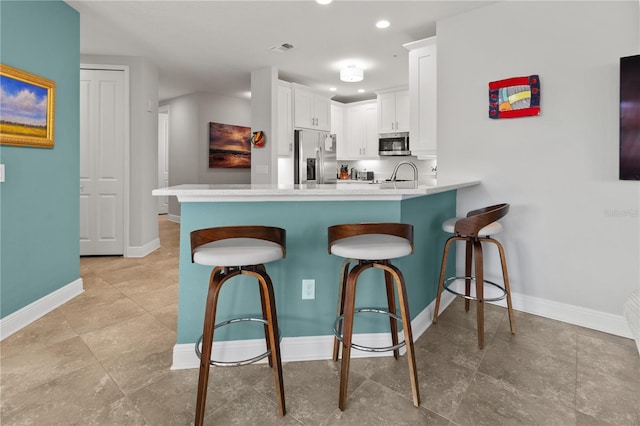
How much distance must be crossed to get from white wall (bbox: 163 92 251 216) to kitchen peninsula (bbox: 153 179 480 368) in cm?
496

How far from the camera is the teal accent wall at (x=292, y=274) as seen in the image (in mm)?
1922

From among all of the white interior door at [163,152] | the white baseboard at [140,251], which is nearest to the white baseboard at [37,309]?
the white baseboard at [140,251]

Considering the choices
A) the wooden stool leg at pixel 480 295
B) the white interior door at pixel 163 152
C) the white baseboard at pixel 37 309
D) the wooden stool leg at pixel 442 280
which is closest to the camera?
the wooden stool leg at pixel 480 295

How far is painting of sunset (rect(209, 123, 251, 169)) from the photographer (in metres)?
6.70

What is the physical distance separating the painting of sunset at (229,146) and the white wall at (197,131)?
0.31 ft

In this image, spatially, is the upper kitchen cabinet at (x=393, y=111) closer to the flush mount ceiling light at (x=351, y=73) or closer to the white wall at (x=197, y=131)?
the flush mount ceiling light at (x=351, y=73)

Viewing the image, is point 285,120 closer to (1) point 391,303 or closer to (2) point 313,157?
(2) point 313,157

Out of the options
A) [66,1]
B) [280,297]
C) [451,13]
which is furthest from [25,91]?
[451,13]

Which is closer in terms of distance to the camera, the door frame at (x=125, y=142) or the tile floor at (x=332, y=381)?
the tile floor at (x=332, y=381)

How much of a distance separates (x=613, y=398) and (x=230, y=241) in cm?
206

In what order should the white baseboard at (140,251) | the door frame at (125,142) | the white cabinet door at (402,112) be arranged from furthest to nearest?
the white cabinet door at (402,112)
the white baseboard at (140,251)
the door frame at (125,142)

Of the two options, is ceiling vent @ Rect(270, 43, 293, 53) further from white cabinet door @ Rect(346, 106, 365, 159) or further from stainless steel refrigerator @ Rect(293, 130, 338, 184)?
white cabinet door @ Rect(346, 106, 365, 159)

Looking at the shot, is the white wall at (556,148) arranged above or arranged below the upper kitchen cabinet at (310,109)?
below

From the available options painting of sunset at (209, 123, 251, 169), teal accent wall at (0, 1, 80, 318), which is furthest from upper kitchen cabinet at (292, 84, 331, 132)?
teal accent wall at (0, 1, 80, 318)
